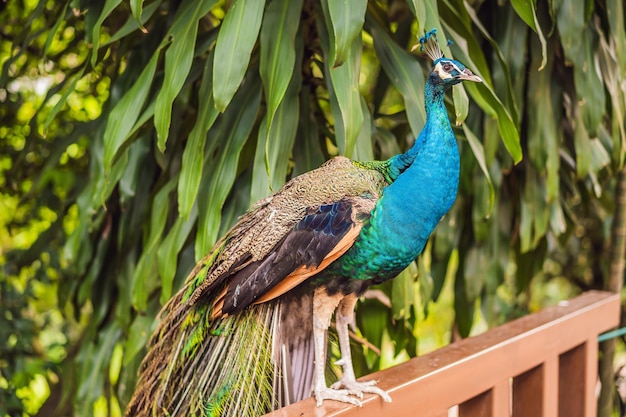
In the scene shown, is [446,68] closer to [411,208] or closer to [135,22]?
[411,208]

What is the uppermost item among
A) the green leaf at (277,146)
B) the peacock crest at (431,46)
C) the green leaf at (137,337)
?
the peacock crest at (431,46)

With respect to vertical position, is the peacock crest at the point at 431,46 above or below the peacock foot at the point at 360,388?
above

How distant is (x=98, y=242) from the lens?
2.01 m

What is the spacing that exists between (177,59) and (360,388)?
2.61 feet

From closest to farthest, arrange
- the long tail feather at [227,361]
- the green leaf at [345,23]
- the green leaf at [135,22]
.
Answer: the long tail feather at [227,361] → the green leaf at [345,23] → the green leaf at [135,22]

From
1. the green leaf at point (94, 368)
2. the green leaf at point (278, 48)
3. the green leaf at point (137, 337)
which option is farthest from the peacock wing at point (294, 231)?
the green leaf at point (94, 368)

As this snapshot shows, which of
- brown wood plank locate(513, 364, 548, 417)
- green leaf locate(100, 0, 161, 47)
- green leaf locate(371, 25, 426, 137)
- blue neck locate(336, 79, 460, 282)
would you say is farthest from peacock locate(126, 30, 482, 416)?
green leaf locate(100, 0, 161, 47)

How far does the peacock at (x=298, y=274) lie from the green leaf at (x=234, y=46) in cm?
31

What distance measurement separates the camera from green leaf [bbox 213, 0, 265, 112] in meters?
1.33

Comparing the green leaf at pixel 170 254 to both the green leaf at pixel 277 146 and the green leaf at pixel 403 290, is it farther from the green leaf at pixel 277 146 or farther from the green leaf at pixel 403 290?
the green leaf at pixel 403 290

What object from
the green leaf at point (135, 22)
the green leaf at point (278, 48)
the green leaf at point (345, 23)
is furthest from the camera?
the green leaf at point (135, 22)

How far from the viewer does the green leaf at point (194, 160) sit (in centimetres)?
143

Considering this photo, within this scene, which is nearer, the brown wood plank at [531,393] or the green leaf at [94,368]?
the brown wood plank at [531,393]

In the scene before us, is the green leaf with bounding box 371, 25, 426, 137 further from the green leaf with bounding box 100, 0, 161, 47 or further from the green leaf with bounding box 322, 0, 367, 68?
the green leaf with bounding box 100, 0, 161, 47
